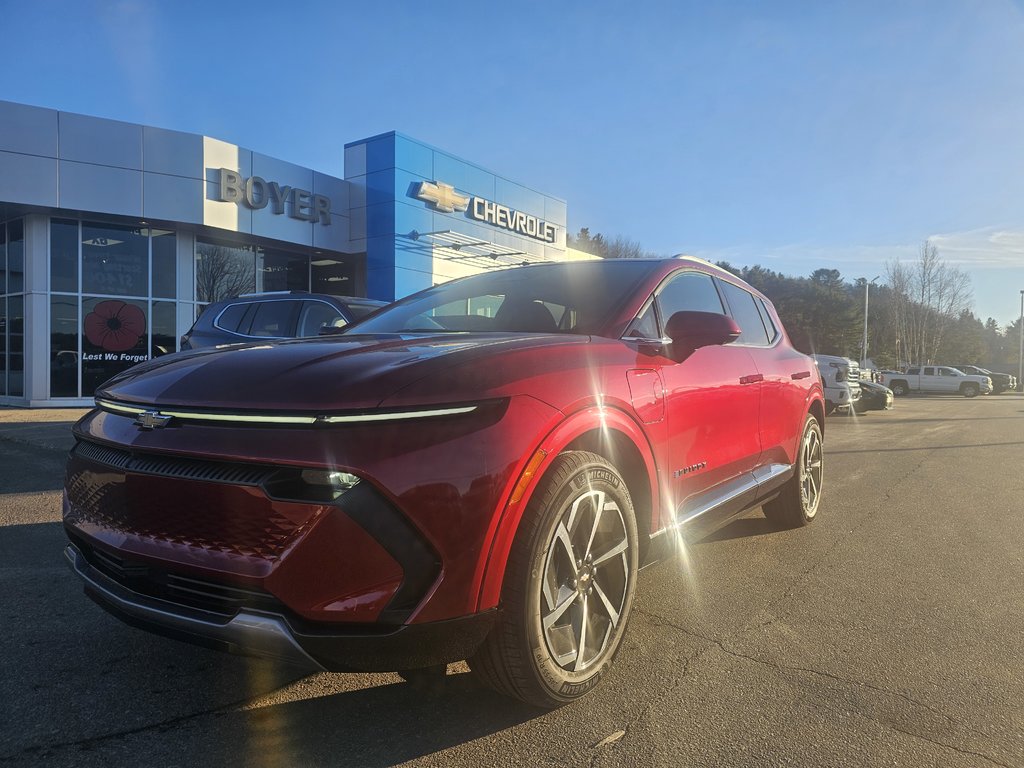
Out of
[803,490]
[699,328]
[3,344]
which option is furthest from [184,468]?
[3,344]

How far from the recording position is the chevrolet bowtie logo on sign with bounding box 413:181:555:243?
20.3 meters

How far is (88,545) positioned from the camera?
7.14 ft

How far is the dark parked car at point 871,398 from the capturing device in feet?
68.1

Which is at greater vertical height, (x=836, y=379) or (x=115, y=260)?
(x=115, y=260)

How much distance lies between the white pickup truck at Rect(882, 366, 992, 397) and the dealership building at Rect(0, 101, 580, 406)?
Answer: 3127 cm

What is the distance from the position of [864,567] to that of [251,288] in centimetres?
1748

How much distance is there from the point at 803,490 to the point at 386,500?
3907 millimetres

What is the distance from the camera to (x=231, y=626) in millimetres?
1804

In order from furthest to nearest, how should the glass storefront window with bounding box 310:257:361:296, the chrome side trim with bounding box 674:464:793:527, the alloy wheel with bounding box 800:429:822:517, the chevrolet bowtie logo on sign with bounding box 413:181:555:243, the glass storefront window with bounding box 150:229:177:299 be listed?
the glass storefront window with bounding box 310:257:361:296 → the chevrolet bowtie logo on sign with bounding box 413:181:555:243 → the glass storefront window with bounding box 150:229:177:299 → the alloy wheel with bounding box 800:429:822:517 → the chrome side trim with bounding box 674:464:793:527

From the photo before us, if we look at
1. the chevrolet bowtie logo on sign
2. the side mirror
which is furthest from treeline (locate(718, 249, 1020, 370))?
the side mirror

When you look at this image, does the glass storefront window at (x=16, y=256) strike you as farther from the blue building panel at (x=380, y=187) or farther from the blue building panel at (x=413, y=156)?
the blue building panel at (x=413, y=156)

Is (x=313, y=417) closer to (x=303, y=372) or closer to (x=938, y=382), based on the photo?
(x=303, y=372)

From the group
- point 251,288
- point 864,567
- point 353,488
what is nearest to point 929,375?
point 251,288

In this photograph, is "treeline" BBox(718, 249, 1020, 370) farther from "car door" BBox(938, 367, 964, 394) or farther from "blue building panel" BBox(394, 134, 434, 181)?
"blue building panel" BBox(394, 134, 434, 181)
